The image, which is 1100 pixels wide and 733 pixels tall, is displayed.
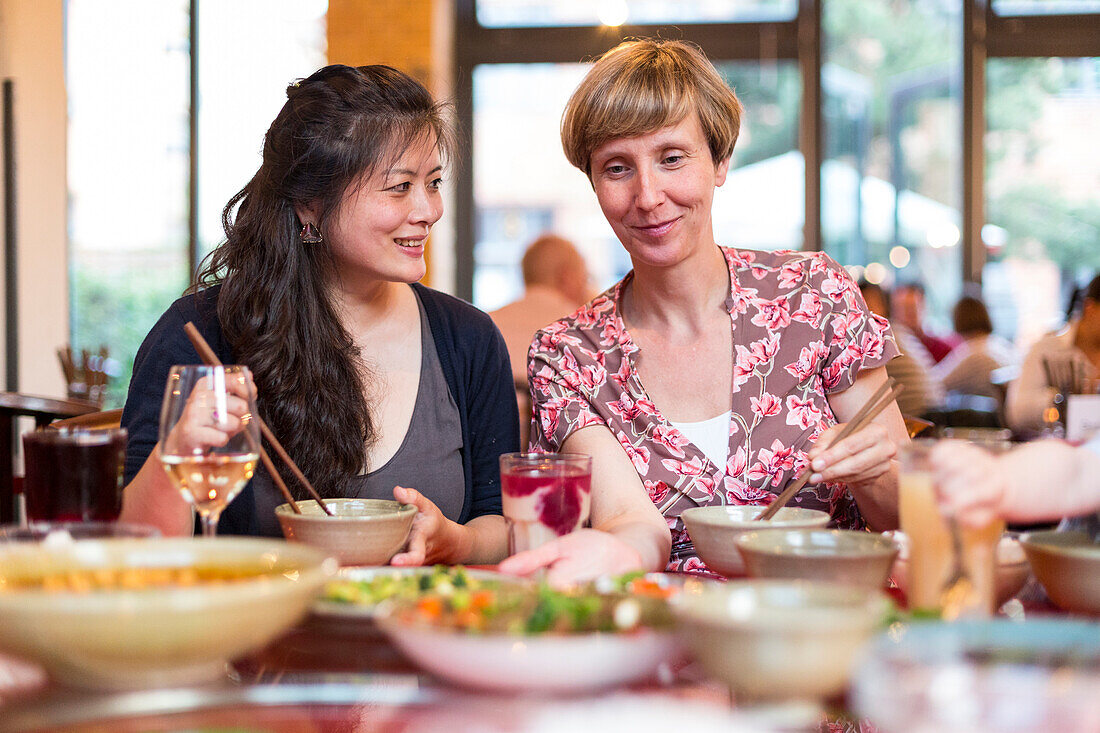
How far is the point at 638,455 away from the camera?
1740 millimetres

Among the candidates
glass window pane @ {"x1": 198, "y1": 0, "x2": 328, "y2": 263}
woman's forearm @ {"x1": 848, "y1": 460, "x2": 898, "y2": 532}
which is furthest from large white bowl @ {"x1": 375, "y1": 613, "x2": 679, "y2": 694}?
glass window pane @ {"x1": 198, "y1": 0, "x2": 328, "y2": 263}

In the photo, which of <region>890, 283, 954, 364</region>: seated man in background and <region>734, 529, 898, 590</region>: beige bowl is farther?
<region>890, 283, 954, 364</region>: seated man in background

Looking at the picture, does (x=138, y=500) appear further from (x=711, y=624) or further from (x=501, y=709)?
(x=711, y=624)

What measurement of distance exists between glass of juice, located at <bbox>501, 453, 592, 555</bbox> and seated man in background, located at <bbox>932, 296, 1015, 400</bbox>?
445 centimetres

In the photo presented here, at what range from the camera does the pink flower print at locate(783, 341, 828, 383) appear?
179cm

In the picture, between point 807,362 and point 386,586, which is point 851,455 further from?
point 386,586

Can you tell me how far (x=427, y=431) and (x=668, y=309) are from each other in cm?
49

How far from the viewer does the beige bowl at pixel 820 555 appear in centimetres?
93

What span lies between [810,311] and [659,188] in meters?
0.35

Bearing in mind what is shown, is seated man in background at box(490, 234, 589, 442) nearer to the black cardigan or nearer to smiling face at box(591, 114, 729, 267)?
the black cardigan

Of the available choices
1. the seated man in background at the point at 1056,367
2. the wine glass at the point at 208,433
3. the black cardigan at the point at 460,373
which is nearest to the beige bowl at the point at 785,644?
the wine glass at the point at 208,433

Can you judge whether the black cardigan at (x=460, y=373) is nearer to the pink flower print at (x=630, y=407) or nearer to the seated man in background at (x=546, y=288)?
the pink flower print at (x=630, y=407)

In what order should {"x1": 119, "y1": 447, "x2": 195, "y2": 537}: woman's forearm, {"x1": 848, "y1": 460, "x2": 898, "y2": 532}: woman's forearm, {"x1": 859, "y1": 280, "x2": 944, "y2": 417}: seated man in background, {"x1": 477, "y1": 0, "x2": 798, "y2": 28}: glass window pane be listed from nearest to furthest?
{"x1": 119, "y1": 447, "x2": 195, "y2": 537}: woman's forearm
{"x1": 848, "y1": 460, "x2": 898, "y2": 532}: woman's forearm
{"x1": 859, "y1": 280, "x2": 944, "y2": 417}: seated man in background
{"x1": 477, "y1": 0, "x2": 798, "y2": 28}: glass window pane

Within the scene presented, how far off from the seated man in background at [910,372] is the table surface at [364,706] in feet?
12.5
